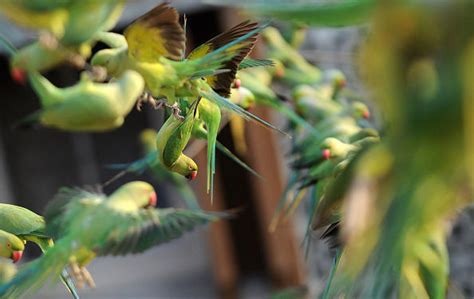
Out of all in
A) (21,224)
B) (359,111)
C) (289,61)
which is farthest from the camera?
(289,61)

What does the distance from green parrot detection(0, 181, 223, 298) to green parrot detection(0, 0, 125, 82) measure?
13 cm

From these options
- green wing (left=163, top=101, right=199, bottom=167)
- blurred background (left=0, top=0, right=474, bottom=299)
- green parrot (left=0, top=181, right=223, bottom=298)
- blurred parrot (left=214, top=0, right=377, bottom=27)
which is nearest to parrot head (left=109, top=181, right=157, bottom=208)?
green parrot (left=0, top=181, right=223, bottom=298)

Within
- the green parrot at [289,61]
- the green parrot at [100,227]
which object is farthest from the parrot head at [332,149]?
the green parrot at [289,61]

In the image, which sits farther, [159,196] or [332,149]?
[159,196]

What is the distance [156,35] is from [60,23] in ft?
0.31

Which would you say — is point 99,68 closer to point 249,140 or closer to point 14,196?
point 249,140

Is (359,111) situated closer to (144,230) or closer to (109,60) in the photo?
(144,230)

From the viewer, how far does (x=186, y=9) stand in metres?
2.48

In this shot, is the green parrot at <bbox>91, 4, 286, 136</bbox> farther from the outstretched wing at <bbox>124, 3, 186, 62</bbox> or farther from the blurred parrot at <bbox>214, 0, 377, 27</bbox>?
the blurred parrot at <bbox>214, 0, 377, 27</bbox>

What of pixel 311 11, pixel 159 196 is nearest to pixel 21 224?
pixel 311 11

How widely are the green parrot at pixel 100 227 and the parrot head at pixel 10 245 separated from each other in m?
0.02

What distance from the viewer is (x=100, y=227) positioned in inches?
18.7

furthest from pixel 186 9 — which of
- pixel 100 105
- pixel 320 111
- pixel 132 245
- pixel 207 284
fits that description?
pixel 100 105

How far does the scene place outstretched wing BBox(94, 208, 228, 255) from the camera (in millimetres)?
491
